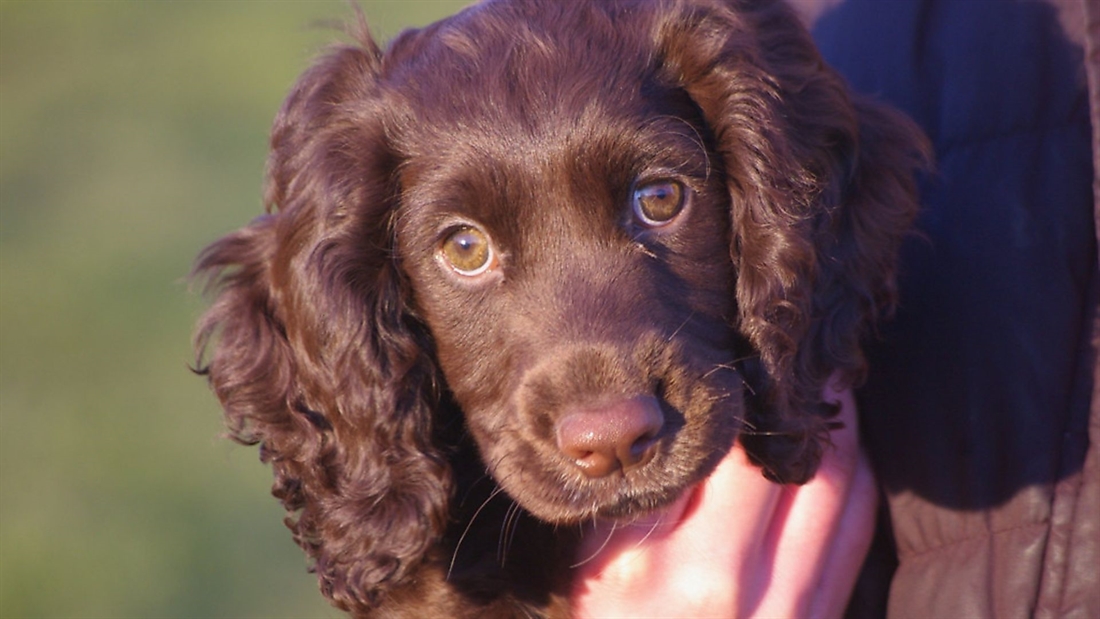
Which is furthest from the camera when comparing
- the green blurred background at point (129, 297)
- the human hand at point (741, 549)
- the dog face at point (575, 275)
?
the green blurred background at point (129, 297)

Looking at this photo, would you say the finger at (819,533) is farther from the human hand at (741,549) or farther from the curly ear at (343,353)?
the curly ear at (343,353)

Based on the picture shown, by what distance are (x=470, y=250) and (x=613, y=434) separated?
0.49 m

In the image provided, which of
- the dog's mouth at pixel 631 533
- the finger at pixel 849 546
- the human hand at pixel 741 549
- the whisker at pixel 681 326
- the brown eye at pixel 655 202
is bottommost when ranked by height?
the finger at pixel 849 546

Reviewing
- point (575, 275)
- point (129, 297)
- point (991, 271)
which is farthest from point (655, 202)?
point (129, 297)

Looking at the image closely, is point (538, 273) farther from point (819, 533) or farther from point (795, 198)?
point (819, 533)

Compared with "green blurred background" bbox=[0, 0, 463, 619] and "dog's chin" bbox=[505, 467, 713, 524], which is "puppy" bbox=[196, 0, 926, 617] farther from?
"green blurred background" bbox=[0, 0, 463, 619]

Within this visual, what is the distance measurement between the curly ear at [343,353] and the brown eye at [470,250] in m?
0.15

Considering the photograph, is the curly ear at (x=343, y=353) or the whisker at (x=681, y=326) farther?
the curly ear at (x=343, y=353)

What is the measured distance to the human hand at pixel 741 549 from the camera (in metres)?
2.43

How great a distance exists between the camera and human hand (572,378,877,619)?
243 centimetres

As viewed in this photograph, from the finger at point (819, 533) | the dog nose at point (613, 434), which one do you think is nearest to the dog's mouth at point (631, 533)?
the finger at point (819, 533)

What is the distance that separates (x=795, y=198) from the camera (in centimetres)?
233

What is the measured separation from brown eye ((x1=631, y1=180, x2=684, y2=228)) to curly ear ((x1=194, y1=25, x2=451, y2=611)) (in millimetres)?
477

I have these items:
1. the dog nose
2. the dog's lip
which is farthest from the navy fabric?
the dog nose
